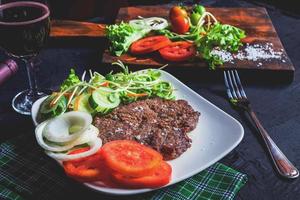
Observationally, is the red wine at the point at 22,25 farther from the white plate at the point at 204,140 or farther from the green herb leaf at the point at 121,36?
the green herb leaf at the point at 121,36

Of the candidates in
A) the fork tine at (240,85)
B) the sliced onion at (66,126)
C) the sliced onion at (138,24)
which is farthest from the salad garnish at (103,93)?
the sliced onion at (138,24)

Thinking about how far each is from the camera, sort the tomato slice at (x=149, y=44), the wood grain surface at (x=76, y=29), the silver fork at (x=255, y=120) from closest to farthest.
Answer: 1. the silver fork at (x=255, y=120)
2. the tomato slice at (x=149, y=44)
3. the wood grain surface at (x=76, y=29)

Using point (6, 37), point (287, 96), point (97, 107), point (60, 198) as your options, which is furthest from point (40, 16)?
point (287, 96)

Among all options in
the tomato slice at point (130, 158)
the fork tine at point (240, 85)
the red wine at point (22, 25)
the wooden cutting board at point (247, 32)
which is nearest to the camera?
the tomato slice at point (130, 158)

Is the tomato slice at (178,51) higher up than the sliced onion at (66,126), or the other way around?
the sliced onion at (66,126)

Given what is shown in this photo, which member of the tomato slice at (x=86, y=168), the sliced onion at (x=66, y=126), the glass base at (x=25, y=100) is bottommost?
the glass base at (x=25, y=100)

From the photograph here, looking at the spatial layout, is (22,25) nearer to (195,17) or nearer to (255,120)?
(255,120)

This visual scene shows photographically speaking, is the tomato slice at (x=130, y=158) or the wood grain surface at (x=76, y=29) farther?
the wood grain surface at (x=76, y=29)

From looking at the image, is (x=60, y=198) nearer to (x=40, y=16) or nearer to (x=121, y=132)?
(x=121, y=132)
